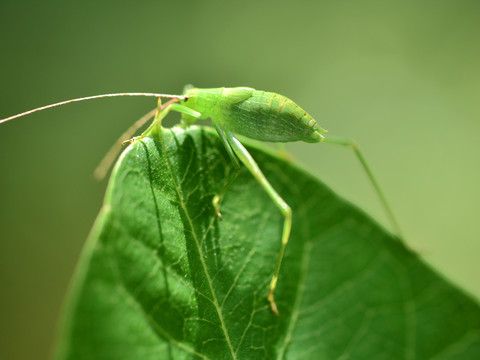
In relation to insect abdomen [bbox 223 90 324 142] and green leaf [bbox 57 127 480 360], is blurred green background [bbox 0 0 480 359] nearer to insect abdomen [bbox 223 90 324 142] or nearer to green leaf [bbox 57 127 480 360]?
insect abdomen [bbox 223 90 324 142]

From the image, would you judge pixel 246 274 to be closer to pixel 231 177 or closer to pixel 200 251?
pixel 200 251

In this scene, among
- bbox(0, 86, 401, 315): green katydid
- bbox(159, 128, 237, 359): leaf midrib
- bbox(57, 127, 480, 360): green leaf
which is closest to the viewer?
bbox(57, 127, 480, 360): green leaf

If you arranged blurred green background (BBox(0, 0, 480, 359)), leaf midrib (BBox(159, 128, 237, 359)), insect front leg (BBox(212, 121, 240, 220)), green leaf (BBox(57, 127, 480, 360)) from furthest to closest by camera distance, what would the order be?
blurred green background (BBox(0, 0, 480, 359)) → insect front leg (BBox(212, 121, 240, 220)) → leaf midrib (BBox(159, 128, 237, 359)) → green leaf (BBox(57, 127, 480, 360))

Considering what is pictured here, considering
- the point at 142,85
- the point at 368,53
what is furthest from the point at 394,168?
the point at 142,85

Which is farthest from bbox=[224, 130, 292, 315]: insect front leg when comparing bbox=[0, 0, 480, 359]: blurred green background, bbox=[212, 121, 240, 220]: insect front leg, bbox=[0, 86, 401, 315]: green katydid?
bbox=[0, 0, 480, 359]: blurred green background

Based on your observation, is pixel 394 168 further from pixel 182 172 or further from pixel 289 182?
pixel 182 172

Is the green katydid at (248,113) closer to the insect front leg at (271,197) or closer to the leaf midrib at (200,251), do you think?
the insect front leg at (271,197)

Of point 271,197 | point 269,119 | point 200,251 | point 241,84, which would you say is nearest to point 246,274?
point 200,251
